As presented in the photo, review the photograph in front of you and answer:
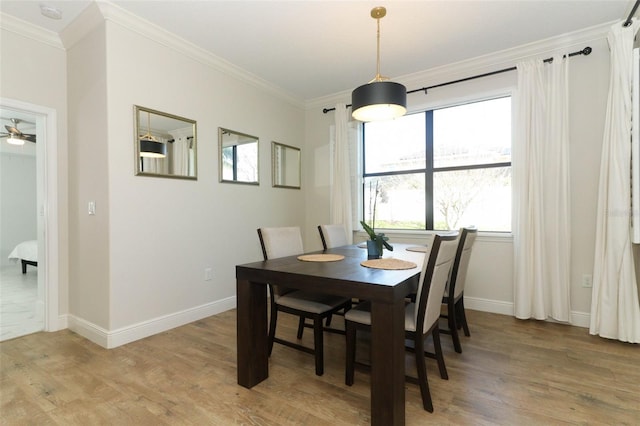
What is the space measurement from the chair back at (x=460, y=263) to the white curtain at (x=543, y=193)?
98 centimetres

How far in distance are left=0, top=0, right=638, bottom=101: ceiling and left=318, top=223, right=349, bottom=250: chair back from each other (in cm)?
183

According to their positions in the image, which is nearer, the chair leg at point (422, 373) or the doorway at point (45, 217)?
the chair leg at point (422, 373)

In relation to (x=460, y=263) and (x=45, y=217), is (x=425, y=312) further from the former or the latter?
(x=45, y=217)

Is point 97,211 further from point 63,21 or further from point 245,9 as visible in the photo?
point 245,9

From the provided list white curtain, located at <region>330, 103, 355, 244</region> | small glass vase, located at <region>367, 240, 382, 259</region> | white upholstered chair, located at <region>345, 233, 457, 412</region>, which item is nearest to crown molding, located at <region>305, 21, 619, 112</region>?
white curtain, located at <region>330, 103, 355, 244</region>

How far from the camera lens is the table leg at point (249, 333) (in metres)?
1.88

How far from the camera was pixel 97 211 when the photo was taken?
8.50ft

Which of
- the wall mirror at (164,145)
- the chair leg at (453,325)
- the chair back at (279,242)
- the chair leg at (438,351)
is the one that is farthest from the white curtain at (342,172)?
the chair leg at (438,351)

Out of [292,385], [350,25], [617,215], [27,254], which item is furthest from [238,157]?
[27,254]

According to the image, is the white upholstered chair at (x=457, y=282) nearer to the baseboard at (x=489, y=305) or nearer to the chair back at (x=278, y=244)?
the baseboard at (x=489, y=305)

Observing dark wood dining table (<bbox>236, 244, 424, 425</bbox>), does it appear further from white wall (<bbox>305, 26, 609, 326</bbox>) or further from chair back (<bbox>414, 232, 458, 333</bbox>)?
white wall (<bbox>305, 26, 609, 326</bbox>)

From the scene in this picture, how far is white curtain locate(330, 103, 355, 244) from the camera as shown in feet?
13.7

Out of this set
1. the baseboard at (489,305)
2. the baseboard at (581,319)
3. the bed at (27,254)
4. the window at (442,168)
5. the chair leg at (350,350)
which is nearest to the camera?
the chair leg at (350,350)

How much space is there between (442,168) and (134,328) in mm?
3594
